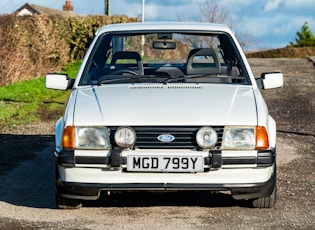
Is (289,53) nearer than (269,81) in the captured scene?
No

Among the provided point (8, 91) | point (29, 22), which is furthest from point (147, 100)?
point (29, 22)

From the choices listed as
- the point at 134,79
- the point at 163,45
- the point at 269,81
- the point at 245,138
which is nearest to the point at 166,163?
the point at 245,138

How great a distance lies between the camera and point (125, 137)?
6.41 metres

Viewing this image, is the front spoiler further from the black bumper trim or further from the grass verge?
the grass verge

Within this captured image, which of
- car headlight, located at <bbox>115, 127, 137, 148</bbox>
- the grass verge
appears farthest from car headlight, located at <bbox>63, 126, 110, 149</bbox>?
the grass verge

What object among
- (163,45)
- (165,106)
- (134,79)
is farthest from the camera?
(163,45)

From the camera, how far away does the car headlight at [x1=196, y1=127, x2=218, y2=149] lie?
640 cm

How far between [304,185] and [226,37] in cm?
174

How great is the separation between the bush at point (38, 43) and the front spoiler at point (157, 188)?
14584 millimetres

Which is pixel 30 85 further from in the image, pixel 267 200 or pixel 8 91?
pixel 267 200

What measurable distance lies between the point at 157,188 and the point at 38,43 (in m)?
18.3

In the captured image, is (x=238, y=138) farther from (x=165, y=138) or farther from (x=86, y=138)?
(x=86, y=138)

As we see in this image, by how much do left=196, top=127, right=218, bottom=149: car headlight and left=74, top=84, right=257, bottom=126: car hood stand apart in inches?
2.5

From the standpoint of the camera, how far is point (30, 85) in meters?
20.0
